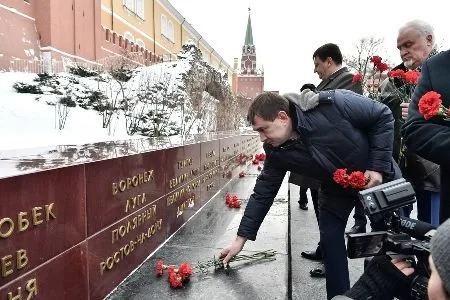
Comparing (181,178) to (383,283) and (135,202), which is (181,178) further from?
→ (383,283)

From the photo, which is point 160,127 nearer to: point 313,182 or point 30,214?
point 313,182

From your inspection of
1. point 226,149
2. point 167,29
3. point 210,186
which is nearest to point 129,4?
point 167,29

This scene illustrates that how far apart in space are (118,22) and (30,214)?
22.2 m

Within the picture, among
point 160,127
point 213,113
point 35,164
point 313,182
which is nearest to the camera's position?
point 35,164

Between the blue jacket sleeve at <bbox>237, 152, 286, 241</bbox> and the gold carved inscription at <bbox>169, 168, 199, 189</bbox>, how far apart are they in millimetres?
1576

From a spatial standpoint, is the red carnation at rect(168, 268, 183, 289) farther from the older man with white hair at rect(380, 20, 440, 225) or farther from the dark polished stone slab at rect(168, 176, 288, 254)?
the older man with white hair at rect(380, 20, 440, 225)

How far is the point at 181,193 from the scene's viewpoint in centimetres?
426

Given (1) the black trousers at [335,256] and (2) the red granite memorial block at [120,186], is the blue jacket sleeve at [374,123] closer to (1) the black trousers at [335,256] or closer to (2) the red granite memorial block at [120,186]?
(1) the black trousers at [335,256]

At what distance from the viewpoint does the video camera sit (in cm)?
141

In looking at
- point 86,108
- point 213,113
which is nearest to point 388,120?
point 213,113

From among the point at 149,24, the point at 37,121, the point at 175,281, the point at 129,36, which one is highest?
the point at 149,24

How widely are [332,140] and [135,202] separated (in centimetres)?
164

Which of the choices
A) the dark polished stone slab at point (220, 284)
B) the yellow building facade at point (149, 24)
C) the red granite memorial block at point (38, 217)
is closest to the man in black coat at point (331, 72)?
the dark polished stone slab at point (220, 284)

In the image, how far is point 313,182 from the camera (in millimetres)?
3604
